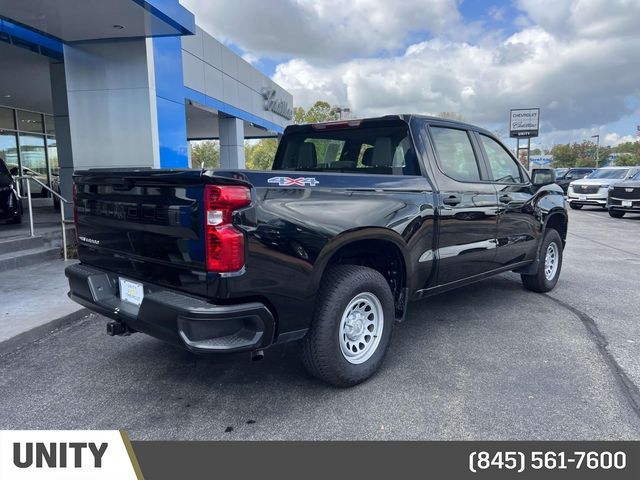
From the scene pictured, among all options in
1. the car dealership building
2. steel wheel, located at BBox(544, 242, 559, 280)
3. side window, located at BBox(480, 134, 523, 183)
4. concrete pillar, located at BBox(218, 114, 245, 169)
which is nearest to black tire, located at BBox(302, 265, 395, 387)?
side window, located at BBox(480, 134, 523, 183)

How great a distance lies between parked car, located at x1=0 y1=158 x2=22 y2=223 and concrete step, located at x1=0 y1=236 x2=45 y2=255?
2.17 metres

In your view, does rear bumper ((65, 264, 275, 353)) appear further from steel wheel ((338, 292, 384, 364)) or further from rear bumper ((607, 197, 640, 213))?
rear bumper ((607, 197, 640, 213))

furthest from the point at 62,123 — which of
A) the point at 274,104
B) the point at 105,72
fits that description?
the point at 274,104

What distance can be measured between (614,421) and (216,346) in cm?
242

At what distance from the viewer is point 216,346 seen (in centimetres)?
272

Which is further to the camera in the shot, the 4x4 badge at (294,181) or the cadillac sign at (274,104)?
the cadillac sign at (274,104)

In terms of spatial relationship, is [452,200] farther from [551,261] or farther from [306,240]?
[551,261]

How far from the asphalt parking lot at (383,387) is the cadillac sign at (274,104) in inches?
790

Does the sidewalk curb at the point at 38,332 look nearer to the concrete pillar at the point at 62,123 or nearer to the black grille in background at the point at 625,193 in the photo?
the concrete pillar at the point at 62,123

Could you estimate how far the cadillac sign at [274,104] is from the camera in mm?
23703

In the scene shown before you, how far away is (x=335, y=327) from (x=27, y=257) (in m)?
5.87

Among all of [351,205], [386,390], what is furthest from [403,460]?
[351,205]

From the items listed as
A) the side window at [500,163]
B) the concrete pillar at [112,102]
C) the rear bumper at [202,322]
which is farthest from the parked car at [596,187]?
the rear bumper at [202,322]

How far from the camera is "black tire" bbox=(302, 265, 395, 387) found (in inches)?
125
